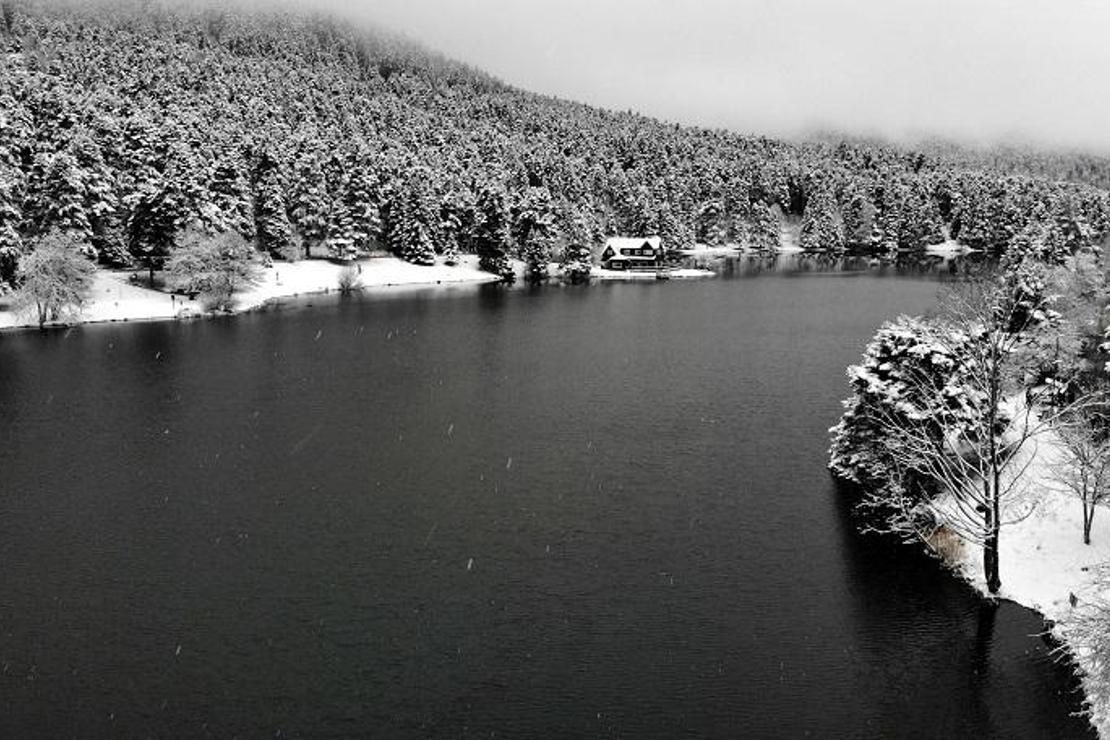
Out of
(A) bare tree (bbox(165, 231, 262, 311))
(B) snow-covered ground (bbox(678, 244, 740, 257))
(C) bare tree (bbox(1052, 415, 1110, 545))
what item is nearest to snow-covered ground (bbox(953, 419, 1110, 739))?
(C) bare tree (bbox(1052, 415, 1110, 545))

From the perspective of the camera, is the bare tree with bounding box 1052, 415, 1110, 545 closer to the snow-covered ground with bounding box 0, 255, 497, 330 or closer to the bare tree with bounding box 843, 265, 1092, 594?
the bare tree with bounding box 843, 265, 1092, 594

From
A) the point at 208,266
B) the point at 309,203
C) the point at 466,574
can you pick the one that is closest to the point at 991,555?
the point at 466,574

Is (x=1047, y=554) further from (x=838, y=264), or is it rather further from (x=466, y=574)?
A: (x=838, y=264)

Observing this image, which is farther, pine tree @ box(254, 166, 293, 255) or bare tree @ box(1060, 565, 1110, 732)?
pine tree @ box(254, 166, 293, 255)

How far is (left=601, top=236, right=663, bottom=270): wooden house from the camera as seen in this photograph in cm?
13562

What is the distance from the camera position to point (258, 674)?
23859 millimetres

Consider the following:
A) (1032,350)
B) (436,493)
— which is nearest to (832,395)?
(1032,350)

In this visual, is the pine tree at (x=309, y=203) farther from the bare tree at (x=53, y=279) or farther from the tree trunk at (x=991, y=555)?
the tree trunk at (x=991, y=555)

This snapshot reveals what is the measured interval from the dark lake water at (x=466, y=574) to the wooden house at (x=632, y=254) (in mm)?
79832

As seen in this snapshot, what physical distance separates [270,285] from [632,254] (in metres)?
60.6

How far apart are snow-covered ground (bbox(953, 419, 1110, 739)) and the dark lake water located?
1096mm

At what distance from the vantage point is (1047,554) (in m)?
30.0

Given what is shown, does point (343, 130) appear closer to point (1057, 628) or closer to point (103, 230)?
point (103, 230)

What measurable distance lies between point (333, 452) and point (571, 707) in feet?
76.9
